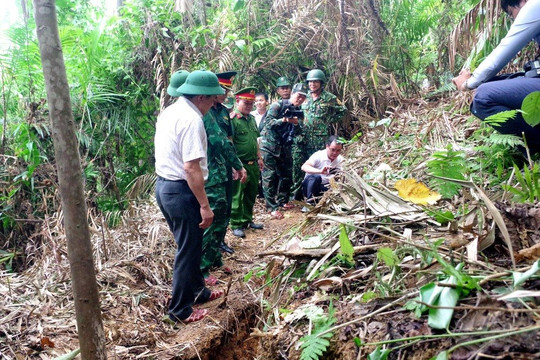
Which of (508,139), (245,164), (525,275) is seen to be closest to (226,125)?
(245,164)

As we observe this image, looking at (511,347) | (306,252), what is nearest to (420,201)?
(306,252)

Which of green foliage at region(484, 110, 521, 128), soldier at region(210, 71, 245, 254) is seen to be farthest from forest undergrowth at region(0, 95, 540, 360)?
soldier at region(210, 71, 245, 254)

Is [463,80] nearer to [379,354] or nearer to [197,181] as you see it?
[197,181]

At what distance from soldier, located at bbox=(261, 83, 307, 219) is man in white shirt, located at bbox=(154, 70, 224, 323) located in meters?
3.25

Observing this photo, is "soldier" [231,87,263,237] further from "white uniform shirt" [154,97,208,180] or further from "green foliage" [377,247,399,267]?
"green foliage" [377,247,399,267]

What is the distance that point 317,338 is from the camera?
6.93 ft

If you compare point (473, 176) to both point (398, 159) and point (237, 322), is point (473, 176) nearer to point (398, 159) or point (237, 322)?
point (398, 159)

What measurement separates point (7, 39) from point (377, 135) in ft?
16.1

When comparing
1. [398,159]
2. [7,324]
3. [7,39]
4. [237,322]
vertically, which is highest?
[7,39]

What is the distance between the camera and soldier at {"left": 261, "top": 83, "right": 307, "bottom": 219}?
22.2 feet

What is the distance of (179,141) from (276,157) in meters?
3.76

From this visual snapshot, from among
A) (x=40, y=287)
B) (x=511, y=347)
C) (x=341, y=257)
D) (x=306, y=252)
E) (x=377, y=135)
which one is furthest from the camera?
(x=377, y=135)

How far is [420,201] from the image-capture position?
8.71 ft

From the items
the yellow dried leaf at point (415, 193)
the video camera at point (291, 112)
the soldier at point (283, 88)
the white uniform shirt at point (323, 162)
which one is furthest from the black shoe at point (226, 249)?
the soldier at point (283, 88)
